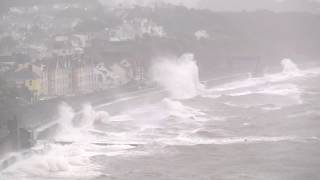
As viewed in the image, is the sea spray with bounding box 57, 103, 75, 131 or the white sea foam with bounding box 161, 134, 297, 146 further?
the sea spray with bounding box 57, 103, 75, 131

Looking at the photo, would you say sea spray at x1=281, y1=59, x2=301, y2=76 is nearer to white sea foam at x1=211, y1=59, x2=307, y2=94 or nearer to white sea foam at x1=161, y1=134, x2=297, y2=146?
white sea foam at x1=211, y1=59, x2=307, y2=94

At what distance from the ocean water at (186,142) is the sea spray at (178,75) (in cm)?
110

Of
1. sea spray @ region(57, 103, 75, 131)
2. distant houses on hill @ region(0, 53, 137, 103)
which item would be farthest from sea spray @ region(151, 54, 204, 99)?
sea spray @ region(57, 103, 75, 131)

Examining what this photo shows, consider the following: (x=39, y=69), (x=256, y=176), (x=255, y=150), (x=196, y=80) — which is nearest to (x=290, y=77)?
(x=196, y=80)

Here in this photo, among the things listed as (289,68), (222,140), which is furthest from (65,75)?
(289,68)

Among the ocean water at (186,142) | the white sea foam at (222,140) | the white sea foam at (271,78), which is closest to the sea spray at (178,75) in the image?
the white sea foam at (271,78)

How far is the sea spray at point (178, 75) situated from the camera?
14.0 meters

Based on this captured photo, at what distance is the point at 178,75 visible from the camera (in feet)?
51.6

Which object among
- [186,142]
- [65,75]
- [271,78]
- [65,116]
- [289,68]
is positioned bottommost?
[186,142]

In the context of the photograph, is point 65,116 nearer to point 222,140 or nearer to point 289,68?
point 222,140

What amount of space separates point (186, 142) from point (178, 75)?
7991mm

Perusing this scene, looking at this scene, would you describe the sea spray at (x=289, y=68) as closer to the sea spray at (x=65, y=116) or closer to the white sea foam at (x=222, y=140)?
the sea spray at (x=65, y=116)

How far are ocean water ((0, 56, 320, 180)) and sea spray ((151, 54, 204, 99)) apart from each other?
1.10 metres

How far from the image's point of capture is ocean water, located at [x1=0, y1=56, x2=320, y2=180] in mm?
6145
